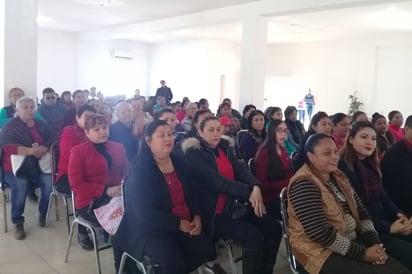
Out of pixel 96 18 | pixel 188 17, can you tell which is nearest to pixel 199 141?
pixel 188 17

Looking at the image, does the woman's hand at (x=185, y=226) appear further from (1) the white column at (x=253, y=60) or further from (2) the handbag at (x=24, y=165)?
(1) the white column at (x=253, y=60)

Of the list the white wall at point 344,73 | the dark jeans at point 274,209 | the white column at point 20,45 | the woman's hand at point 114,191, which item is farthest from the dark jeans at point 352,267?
the white wall at point 344,73

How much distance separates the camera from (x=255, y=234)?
7.79 feet

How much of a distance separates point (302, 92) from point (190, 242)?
11.1 meters

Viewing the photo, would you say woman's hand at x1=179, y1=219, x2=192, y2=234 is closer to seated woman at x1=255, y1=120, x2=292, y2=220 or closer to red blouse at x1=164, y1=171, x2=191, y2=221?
red blouse at x1=164, y1=171, x2=191, y2=221

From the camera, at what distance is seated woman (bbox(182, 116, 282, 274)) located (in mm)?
2387

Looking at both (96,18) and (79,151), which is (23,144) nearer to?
(79,151)

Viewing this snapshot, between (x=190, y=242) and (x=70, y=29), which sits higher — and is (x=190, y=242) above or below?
below

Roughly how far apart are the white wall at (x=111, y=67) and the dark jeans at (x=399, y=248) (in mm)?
12292

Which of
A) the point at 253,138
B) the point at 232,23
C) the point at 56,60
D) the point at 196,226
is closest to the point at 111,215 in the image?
the point at 196,226

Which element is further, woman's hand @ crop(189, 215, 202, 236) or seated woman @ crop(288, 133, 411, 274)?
woman's hand @ crop(189, 215, 202, 236)

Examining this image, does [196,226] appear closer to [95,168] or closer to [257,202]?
[257,202]

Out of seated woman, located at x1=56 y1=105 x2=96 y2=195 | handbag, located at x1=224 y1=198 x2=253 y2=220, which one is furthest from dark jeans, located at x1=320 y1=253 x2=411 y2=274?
seated woman, located at x1=56 y1=105 x2=96 y2=195

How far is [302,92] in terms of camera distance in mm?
12672
